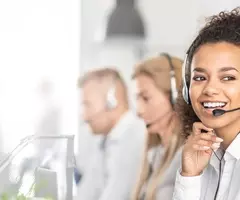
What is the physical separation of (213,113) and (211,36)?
22 centimetres

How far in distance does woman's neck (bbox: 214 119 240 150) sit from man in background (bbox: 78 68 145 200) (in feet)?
0.82

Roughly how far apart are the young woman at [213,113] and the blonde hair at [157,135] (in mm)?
74

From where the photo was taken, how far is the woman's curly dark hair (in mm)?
1258

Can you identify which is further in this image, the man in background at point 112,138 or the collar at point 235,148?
the man in background at point 112,138

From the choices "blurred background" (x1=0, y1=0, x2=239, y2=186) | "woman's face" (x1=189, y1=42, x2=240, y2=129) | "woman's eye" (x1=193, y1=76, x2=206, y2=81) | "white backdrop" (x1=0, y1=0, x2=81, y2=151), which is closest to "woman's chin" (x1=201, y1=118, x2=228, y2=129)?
"woman's face" (x1=189, y1=42, x2=240, y2=129)

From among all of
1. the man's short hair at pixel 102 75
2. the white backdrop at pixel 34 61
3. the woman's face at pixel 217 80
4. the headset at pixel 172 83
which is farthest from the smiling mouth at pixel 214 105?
the white backdrop at pixel 34 61

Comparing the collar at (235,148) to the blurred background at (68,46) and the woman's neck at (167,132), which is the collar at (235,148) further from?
the blurred background at (68,46)

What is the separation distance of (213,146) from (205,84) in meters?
0.18

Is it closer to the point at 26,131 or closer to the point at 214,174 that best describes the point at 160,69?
the point at 214,174

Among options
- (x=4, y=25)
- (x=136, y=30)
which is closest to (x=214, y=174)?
(x=136, y=30)

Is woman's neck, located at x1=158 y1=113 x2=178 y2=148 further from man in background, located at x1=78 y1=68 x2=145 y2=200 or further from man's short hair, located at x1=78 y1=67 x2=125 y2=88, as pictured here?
man's short hair, located at x1=78 y1=67 x2=125 y2=88

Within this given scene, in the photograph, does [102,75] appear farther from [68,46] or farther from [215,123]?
[215,123]

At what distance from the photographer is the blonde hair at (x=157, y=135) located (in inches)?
55.2

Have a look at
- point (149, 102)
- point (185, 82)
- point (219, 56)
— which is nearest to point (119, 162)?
point (149, 102)
